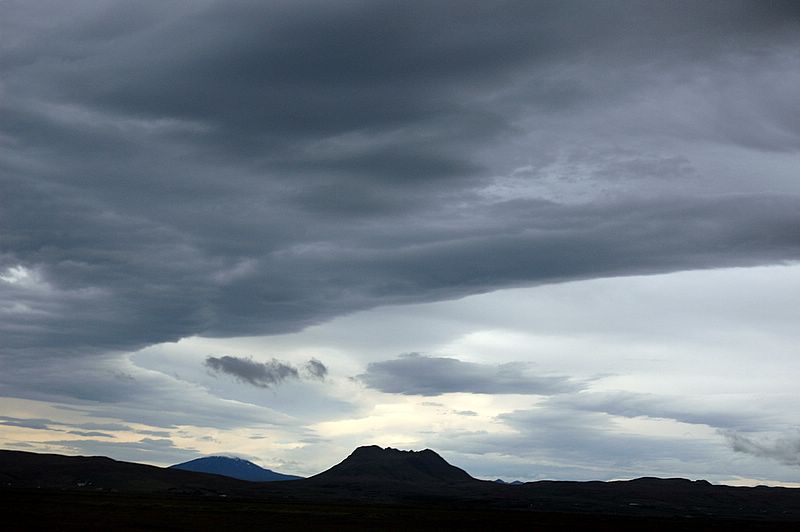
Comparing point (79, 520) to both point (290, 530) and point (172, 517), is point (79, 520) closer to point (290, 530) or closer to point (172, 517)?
point (172, 517)

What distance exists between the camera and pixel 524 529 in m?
197

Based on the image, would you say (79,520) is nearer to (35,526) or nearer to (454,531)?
(35,526)

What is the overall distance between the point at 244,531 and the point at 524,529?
72.2m

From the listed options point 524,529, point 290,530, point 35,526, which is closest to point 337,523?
point 290,530

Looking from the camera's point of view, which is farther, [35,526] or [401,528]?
[401,528]

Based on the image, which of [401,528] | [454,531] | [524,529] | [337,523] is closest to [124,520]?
[337,523]

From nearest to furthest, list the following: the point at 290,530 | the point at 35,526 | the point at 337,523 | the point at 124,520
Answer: the point at 35,526 → the point at 290,530 → the point at 124,520 → the point at 337,523

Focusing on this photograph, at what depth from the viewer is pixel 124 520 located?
17638 centimetres

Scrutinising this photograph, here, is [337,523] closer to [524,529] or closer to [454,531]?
[454,531]

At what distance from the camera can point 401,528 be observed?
183750 millimetres

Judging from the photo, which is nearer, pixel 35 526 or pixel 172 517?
pixel 35 526

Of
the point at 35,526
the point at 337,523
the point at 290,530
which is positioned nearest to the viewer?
the point at 35,526

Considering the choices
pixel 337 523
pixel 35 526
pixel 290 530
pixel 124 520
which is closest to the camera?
pixel 35 526

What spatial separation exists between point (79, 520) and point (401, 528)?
67365 millimetres
